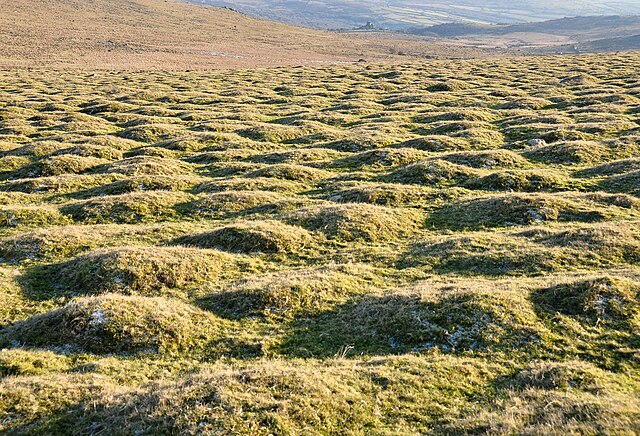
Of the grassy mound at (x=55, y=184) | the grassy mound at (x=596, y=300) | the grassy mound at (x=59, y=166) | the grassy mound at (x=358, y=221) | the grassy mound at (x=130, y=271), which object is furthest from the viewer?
the grassy mound at (x=59, y=166)

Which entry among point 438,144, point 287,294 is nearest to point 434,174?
point 438,144

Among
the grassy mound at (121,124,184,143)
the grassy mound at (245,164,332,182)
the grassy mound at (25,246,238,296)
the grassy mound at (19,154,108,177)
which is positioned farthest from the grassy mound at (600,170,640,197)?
the grassy mound at (121,124,184,143)

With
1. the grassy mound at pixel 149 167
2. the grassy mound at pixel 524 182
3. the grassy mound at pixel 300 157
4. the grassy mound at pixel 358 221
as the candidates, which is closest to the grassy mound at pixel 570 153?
Result: the grassy mound at pixel 524 182

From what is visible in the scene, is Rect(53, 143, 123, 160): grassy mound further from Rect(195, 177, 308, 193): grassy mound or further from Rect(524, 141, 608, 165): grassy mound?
Rect(524, 141, 608, 165): grassy mound

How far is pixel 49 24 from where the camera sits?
530 ft

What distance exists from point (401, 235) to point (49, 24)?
180 meters

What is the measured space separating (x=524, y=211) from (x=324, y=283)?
13174mm

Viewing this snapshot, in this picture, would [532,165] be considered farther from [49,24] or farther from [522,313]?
[49,24]

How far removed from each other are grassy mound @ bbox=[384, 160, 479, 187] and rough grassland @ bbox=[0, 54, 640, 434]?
15cm

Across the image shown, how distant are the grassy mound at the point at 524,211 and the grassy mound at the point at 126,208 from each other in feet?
49.9

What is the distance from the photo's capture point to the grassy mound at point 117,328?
14.3 m

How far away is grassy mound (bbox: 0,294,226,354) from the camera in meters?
14.3

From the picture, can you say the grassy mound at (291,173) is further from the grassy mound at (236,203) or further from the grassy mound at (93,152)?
the grassy mound at (93,152)

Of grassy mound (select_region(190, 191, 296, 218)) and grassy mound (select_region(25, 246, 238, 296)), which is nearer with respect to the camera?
grassy mound (select_region(25, 246, 238, 296))
